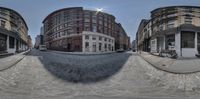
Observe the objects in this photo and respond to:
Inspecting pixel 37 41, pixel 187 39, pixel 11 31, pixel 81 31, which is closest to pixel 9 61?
pixel 11 31

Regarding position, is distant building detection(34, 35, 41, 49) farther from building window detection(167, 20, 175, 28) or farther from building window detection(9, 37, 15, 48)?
building window detection(167, 20, 175, 28)

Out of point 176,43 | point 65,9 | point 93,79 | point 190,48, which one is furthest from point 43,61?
point 190,48

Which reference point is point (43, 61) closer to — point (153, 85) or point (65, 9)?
point (65, 9)

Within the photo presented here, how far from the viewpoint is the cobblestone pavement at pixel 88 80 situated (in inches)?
98.4

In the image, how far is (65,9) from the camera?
2.09m

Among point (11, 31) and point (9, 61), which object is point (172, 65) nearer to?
point (11, 31)

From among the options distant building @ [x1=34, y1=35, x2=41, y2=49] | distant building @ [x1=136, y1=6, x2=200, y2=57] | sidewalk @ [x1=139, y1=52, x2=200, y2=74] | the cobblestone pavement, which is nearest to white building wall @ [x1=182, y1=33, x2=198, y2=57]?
distant building @ [x1=136, y1=6, x2=200, y2=57]

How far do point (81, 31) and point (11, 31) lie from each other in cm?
160

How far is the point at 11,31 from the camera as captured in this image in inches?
110

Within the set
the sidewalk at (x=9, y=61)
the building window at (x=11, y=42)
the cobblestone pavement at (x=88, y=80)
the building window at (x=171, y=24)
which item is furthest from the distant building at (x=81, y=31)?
the sidewalk at (x=9, y=61)

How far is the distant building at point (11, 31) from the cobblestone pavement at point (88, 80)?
31 centimetres

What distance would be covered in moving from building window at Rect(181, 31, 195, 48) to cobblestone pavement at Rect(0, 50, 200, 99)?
80cm

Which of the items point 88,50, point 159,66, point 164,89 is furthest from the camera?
point 159,66

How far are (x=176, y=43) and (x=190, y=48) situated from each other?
0.26 m
